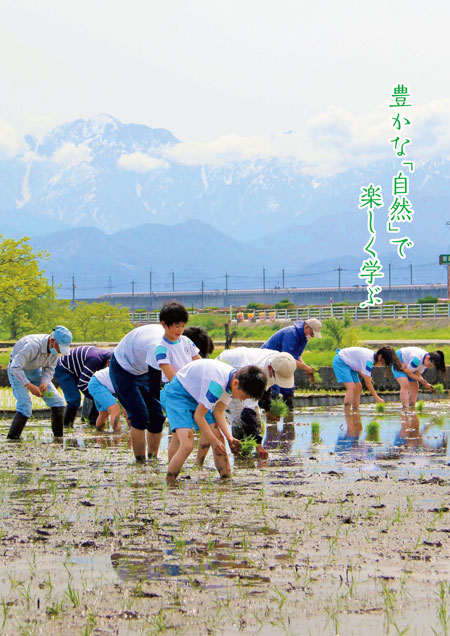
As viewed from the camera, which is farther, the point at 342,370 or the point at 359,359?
the point at 342,370

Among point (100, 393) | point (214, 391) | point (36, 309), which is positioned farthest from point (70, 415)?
point (36, 309)

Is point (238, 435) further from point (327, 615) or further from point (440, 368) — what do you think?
point (440, 368)

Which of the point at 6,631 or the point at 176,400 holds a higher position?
the point at 176,400

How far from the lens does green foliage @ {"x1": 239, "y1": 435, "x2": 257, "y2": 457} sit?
30.6 feet

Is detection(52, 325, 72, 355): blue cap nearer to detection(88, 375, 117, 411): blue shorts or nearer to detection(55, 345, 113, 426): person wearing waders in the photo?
detection(88, 375, 117, 411): blue shorts

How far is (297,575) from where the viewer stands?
4.81 meters

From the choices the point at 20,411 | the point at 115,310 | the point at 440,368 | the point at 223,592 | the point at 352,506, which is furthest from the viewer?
the point at 115,310

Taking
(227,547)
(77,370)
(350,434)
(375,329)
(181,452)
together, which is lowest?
(375,329)

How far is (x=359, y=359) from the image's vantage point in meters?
15.9

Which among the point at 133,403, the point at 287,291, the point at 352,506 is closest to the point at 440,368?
the point at 133,403

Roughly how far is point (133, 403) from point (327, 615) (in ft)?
17.2

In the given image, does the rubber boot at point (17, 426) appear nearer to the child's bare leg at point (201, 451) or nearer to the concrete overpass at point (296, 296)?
the child's bare leg at point (201, 451)

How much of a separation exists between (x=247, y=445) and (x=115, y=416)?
3367 millimetres

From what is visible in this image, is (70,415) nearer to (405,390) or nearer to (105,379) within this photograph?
(105,379)
